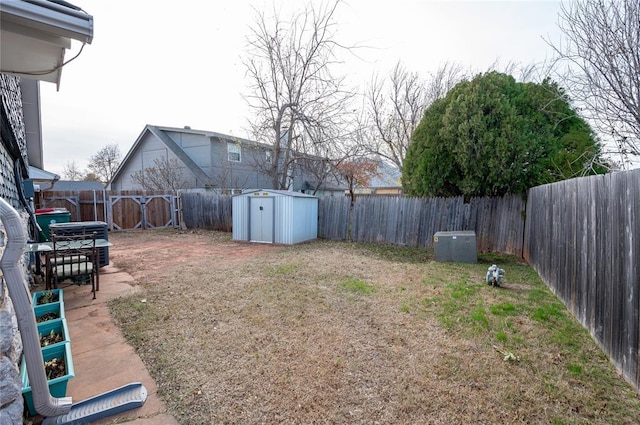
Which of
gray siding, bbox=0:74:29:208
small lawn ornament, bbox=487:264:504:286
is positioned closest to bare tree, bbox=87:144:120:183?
gray siding, bbox=0:74:29:208

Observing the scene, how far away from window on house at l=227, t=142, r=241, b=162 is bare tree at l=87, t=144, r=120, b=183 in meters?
18.8

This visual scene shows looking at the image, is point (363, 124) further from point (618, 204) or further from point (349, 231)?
point (618, 204)

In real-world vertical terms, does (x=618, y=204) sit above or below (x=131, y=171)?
below

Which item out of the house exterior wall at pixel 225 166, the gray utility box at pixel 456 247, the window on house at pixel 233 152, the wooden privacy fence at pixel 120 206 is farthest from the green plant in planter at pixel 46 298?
the window on house at pixel 233 152

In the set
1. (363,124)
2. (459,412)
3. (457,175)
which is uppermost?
(363,124)

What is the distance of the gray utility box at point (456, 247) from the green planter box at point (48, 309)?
6.63 metres

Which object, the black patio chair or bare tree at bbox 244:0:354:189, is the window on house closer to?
bare tree at bbox 244:0:354:189

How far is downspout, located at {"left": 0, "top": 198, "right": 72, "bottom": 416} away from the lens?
1481 mm

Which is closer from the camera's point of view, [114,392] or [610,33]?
[114,392]

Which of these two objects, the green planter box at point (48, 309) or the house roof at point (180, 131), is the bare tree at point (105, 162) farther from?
the green planter box at point (48, 309)

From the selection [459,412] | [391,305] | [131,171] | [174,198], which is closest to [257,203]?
[174,198]

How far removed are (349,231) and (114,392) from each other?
8.38 m

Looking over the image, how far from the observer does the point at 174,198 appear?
43.9ft

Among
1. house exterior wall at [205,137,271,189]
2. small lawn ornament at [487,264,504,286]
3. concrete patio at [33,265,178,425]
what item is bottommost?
concrete patio at [33,265,178,425]
